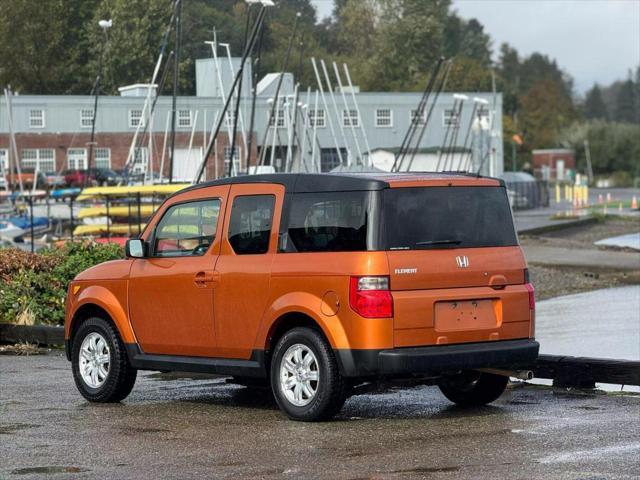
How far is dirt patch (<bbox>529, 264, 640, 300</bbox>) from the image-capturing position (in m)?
30.0

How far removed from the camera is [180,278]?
11.7 m

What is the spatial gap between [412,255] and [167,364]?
253 cm

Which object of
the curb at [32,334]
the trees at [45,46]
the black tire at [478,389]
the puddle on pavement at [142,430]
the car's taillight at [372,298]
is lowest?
the curb at [32,334]

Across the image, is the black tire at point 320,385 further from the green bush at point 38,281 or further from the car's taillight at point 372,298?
the green bush at point 38,281

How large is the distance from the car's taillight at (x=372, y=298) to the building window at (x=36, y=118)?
2980 inches

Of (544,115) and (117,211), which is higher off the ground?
(544,115)

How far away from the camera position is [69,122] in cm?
8550

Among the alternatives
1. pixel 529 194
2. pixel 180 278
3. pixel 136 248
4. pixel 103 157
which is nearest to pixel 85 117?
pixel 103 157

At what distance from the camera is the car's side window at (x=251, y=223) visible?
36.7ft

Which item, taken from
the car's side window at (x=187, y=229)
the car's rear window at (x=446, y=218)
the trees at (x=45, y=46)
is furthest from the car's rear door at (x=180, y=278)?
the trees at (x=45, y=46)

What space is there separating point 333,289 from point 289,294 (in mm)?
460

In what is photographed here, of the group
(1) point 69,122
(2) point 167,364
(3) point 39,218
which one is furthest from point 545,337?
(1) point 69,122

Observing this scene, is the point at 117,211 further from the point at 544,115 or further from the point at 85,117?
the point at 544,115

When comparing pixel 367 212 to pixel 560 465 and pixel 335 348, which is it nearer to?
pixel 335 348
